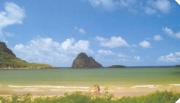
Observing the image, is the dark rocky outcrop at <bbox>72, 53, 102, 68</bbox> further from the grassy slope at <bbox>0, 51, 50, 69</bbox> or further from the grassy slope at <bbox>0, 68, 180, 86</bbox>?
the grassy slope at <bbox>0, 51, 50, 69</bbox>

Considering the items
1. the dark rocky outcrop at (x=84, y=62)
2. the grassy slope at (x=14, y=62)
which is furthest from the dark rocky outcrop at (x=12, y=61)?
the dark rocky outcrop at (x=84, y=62)

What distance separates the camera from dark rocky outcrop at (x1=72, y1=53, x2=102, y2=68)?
449 cm

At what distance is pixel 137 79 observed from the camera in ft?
23.7

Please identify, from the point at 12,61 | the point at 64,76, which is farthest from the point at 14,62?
the point at 64,76

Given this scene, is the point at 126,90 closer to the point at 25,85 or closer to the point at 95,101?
the point at 25,85

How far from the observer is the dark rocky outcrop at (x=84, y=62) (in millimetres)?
4491

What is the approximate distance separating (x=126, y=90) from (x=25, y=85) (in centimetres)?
144

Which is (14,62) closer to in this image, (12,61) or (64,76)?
(12,61)

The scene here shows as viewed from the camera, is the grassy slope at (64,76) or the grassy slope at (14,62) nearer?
the grassy slope at (14,62)

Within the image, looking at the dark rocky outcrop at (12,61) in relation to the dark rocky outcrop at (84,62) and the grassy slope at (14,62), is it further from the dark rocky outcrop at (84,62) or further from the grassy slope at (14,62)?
the dark rocky outcrop at (84,62)

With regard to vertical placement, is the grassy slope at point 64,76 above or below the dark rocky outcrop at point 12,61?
below

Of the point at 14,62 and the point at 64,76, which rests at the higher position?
the point at 14,62

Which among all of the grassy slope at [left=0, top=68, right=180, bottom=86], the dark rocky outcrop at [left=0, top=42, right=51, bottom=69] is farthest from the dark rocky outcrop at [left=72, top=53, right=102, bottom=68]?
the dark rocky outcrop at [left=0, top=42, right=51, bottom=69]

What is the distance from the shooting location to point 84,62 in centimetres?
455
